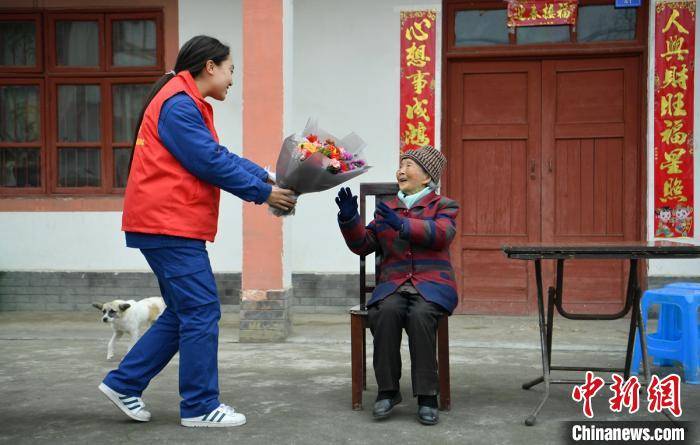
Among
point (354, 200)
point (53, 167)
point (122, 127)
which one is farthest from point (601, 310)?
point (53, 167)

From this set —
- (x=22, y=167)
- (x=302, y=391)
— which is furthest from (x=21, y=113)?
(x=302, y=391)

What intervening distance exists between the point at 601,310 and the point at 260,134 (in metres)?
3.70

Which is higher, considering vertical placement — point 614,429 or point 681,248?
point 681,248

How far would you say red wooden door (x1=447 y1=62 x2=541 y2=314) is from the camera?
7836mm

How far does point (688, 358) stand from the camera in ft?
16.0

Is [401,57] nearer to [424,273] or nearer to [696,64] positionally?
[696,64]

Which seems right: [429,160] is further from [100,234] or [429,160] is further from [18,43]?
[18,43]

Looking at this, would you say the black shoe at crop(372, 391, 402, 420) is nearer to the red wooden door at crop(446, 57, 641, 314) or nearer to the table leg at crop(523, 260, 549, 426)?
the table leg at crop(523, 260, 549, 426)

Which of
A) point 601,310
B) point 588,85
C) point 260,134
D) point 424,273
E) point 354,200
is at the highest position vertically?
point 588,85

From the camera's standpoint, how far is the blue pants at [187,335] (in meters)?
3.86

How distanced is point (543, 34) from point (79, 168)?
15.9 ft

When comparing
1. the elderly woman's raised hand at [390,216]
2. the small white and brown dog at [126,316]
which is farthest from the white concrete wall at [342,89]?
the elderly woman's raised hand at [390,216]

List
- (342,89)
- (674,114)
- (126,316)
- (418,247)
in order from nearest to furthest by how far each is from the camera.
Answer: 1. (418,247)
2. (126,316)
3. (674,114)
4. (342,89)

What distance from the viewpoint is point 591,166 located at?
7777 mm
